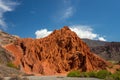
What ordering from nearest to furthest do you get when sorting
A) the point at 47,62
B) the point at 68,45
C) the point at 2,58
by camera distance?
A: the point at 2,58, the point at 47,62, the point at 68,45

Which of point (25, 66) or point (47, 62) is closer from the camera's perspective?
point (25, 66)

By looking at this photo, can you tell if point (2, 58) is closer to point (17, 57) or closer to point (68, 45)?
point (17, 57)

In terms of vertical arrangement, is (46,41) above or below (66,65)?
above

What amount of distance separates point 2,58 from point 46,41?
51.7ft

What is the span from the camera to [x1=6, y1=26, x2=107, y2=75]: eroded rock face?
6178 centimetres

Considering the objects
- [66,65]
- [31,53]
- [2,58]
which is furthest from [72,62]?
[2,58]

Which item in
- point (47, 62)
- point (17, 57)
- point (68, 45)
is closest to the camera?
point (17, 57)

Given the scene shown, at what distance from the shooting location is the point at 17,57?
6034cm

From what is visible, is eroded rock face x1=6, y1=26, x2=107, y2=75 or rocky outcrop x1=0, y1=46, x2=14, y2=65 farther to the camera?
eroded rock face x1=6, y1=26, x2=107, y2=75

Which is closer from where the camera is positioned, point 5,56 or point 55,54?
point 5,56

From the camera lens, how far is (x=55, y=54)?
2670 inches

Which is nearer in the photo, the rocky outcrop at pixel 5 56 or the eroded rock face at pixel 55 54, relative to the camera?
the rocky outcrop at pixel 5 56

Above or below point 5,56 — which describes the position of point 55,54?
above

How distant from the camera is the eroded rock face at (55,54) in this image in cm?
6178
